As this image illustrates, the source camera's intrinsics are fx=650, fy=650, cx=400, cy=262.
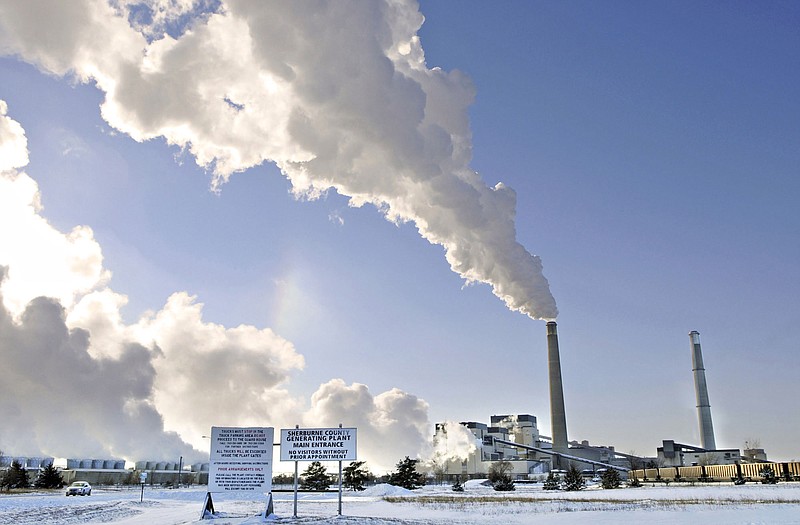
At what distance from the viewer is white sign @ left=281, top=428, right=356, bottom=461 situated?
105 ft

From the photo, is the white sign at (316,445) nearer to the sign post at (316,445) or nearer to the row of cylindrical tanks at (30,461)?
the sign post at (316,445)

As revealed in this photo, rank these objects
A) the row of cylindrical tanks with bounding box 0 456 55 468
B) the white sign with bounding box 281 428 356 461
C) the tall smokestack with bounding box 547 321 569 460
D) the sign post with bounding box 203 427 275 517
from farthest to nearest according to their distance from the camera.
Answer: the row of cylindrical tanks with bounding box 0 456 55 468
the tall smokestack with bounding box 547 321 569 460
the white sign with bounding box 281 428 356 461
the sign post with bounding box 203 427 275 517

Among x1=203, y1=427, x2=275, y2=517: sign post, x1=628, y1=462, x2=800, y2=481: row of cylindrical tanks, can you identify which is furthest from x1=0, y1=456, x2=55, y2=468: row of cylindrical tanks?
x1=203, y1=427, x2=275, y2=517: sign post

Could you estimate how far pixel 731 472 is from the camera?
92.4m

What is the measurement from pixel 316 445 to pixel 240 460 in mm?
3725

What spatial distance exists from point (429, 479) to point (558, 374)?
113 ft

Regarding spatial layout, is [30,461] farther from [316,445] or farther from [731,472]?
[731,472]

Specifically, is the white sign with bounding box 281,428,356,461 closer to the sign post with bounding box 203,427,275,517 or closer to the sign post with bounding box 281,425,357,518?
the sign post with bounding box 281,425,357,518

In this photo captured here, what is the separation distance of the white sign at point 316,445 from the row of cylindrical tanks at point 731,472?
69977mm

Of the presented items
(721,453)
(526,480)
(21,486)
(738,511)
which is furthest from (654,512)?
(721,453)

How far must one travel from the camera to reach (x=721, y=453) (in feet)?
436

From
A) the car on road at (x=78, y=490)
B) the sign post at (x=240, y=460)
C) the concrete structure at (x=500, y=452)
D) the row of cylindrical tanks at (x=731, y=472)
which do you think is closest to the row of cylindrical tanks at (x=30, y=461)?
the car on road at (x=78, y=490)

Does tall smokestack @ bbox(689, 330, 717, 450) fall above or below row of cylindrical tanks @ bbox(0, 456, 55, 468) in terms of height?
above

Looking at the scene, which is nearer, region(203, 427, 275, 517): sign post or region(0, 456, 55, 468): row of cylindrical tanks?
region(203, 427, 275, 517): sign post
